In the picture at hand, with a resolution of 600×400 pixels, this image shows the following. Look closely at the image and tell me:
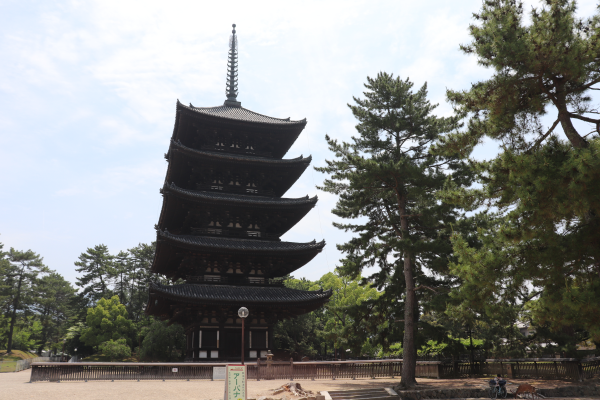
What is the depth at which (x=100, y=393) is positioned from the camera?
14.8 metres

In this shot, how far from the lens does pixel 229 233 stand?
2653 centimetres

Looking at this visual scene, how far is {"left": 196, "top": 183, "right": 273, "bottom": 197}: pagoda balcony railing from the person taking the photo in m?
27.9

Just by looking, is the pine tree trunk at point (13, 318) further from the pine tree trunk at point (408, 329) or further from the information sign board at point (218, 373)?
the pine tree trunk at point (408, 329)

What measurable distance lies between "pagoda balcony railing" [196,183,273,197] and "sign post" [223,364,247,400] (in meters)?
17.9

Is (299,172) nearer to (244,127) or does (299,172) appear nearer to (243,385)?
(244,127)

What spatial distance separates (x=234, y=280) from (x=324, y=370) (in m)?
7.62

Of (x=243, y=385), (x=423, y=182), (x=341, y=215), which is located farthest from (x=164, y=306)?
(x=423, y=182)

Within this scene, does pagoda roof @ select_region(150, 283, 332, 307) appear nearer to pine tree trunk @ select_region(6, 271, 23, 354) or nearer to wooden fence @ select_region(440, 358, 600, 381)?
wooden fence @ select_region(440, 358, 600, 381)

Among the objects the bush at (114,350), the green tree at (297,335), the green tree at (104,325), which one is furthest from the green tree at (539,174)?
the green tree at (104,325)

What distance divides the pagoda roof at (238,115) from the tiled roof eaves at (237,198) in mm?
5533

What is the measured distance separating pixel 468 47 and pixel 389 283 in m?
13.7

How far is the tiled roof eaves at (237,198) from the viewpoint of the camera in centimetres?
2462

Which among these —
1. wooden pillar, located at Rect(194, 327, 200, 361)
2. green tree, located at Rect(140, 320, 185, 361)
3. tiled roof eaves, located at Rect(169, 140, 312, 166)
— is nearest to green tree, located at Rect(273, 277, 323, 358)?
green tree, located at Rect(140, 320, 185, 361)

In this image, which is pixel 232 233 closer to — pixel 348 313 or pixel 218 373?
pixel 218 373
